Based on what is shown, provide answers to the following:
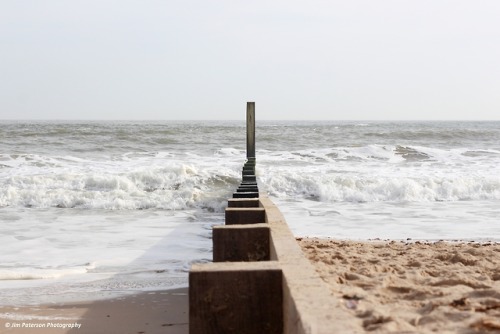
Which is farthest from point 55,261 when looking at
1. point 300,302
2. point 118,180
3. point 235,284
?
point 118,180

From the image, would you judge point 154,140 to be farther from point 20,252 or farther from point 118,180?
point 20,252

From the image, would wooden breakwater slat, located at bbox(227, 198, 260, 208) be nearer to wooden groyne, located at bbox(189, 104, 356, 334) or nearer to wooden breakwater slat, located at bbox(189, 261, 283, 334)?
wooden groyne, located at bbox(189, 104, 356, 334)

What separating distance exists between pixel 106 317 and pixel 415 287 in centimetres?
216

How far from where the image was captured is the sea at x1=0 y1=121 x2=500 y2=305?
19.1ft

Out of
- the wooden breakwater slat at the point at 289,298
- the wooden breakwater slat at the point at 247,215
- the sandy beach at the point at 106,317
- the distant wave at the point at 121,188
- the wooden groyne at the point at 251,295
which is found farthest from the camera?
the distant wave at the point at 121,188

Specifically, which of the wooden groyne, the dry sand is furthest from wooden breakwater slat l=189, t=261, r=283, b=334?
the dry sand

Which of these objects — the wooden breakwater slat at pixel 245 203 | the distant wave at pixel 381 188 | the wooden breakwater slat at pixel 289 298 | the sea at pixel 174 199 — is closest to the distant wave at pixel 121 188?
the sea at pixel 174 199

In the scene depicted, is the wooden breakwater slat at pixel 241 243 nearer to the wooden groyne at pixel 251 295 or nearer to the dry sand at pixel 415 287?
the dry sand at pixel 415 287

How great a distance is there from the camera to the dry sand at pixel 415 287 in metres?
2.21

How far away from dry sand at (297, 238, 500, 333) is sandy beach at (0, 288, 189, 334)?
1.07 metres

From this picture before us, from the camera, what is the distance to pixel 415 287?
9.80 ft

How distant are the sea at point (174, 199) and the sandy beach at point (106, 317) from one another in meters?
0.27

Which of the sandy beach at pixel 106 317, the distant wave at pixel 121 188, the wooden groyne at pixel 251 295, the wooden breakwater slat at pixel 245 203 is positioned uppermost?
the wooden groyne at pixel 251 295

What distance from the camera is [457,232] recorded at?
320 inches
